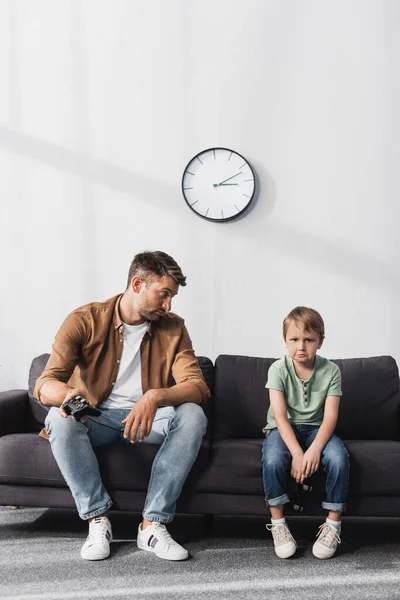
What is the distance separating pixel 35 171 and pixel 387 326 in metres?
1.91

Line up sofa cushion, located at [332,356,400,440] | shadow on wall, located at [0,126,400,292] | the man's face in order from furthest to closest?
shadow on wall, located at [0,126,400,292]
sofa cushion, located at [332,356,400,440]
the man's face

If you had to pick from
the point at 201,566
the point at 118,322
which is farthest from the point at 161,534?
the point at 118,322

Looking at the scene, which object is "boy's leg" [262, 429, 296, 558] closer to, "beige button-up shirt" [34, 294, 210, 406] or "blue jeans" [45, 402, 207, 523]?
"blue jeans" [45, 402, 207, 523]

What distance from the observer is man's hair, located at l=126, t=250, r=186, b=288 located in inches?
94.1

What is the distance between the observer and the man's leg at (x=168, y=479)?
7.12ft

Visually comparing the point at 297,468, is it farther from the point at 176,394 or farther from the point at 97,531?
the point at 97,531

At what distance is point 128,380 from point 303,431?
65 centimetres

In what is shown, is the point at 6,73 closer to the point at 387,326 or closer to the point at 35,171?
the point at 35,171

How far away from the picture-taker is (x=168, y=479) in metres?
2.19

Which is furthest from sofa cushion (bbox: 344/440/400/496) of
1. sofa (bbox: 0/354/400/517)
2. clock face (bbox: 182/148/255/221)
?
Answer: clock face (bbox: 182/148/255/221)

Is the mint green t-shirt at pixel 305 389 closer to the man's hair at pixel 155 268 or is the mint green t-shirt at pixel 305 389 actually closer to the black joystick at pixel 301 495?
the black joystick at pixel 301 495

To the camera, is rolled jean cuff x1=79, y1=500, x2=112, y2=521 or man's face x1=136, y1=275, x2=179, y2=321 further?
man's face x1=136, y1=275, x2=179, y2=321

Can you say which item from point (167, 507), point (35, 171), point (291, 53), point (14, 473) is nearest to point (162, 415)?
point (167, 507)

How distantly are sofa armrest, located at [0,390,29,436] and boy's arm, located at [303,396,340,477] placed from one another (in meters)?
1.13
